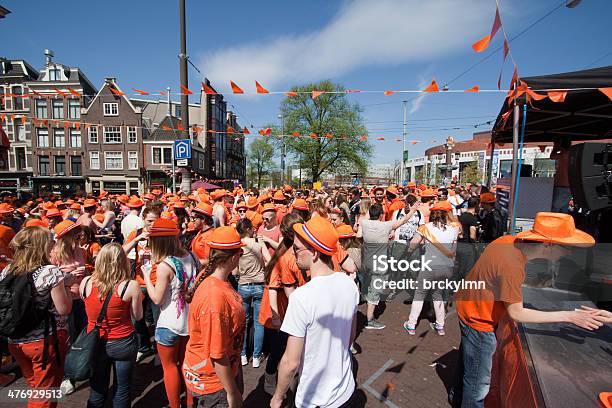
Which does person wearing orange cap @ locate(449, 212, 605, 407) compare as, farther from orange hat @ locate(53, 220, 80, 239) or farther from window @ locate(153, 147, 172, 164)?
window @ locate(153, 147, 172, 164)

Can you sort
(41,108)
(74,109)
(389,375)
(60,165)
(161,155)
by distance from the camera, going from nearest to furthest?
(389,375)
(41,108)
(74,109)
(60,165)
(161,155)

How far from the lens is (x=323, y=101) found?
37.2 meters

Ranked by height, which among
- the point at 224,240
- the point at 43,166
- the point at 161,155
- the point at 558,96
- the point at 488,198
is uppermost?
the point at 161,155

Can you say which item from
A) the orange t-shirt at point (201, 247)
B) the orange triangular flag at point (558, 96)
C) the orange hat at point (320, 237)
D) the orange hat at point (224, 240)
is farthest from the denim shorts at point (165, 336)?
the orange triangular flag at point (558, 96)

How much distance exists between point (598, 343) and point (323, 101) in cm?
3803

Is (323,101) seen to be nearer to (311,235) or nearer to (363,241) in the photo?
(363,241)

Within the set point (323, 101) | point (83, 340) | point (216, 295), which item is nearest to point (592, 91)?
point (216, 295)

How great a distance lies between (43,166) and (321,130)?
99.7 ft

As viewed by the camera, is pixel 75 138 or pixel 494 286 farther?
pixel 75 138

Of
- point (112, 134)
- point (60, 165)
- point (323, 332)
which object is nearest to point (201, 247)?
point (323, 332)

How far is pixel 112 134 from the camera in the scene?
3136 centimetres

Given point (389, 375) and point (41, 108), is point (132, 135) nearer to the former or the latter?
point (41, 108)

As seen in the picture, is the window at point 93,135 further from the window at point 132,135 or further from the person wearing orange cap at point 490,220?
the person wearing orange cap at point 490,220

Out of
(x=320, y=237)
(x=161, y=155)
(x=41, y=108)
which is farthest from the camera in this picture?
(x=161, y=155)
